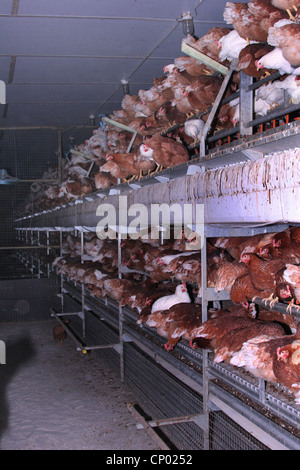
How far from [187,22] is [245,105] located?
135 cm

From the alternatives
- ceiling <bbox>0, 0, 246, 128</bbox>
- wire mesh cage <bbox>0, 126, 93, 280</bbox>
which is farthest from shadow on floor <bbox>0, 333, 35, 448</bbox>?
ceiling <bbox>0, 0, 246, 128</bbox>

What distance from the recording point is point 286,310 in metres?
2.00

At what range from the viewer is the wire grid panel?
2.46 meters

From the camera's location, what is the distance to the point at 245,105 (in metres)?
2.25

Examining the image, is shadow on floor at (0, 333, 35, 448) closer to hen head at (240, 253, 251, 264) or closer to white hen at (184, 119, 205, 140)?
hen head at (240, 253, 251, 264)

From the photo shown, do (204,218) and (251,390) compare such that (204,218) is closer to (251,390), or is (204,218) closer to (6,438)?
(251,390)

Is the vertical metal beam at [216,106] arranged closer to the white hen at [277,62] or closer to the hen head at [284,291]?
the white hen at [277,62]

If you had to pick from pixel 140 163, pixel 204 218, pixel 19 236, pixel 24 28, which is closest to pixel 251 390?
pixel 204 218

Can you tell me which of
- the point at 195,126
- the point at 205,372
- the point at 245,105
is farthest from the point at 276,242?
the point at 195,126

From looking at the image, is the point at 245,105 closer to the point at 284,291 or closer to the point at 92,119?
the point at 284,291

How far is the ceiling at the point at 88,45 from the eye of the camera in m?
3.09

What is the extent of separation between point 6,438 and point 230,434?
2059mm

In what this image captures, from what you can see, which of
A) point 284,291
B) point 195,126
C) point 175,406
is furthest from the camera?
point 175,406

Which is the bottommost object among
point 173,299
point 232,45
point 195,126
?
point 173,299
